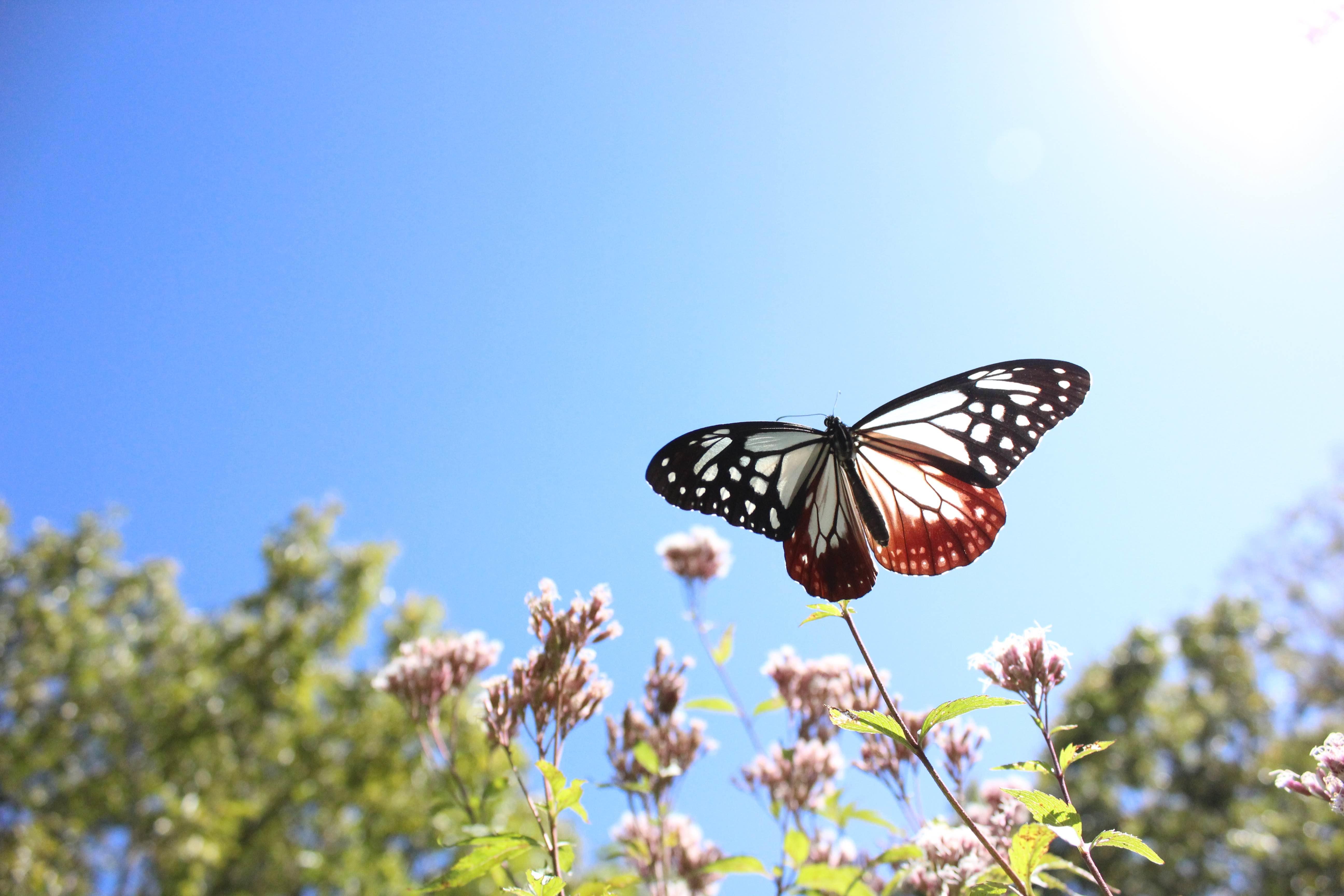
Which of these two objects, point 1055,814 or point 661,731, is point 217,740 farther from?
point 1055,814

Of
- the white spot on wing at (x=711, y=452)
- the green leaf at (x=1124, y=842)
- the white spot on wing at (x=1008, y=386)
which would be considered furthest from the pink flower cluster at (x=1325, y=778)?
the white spot on wing at (x=711, y=452)

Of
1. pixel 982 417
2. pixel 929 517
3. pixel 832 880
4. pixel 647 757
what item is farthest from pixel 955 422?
pixel 647 757

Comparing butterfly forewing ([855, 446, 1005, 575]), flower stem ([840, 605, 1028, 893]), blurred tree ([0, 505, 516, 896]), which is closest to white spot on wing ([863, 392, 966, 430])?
butterfly forewing ([855, 446, 1005, 575])

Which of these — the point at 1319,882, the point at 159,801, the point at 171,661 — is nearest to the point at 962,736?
the point at 1319,882

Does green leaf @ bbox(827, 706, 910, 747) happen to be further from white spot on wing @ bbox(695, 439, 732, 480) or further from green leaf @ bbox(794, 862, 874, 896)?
white spot on wing @ bbox(695, 439, 732, 480)

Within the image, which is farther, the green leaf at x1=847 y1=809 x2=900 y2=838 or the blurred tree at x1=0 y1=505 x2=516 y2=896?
the blurred tree at x1=0 y1=505 x2=516 y2=896

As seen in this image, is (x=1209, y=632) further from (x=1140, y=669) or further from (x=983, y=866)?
(x=983, y=866)
